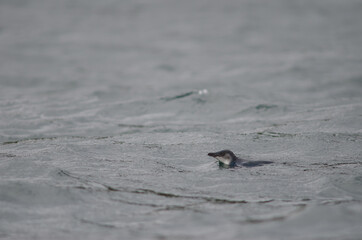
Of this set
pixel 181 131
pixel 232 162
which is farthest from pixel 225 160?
pixel 181 131

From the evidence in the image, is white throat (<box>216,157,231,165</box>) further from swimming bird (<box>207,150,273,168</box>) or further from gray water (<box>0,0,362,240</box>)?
gray water (<box>0,0,362,240</box>)

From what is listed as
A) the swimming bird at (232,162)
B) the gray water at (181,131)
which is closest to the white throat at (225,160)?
the swimming bird at (232,162)

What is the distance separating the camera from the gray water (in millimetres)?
5492

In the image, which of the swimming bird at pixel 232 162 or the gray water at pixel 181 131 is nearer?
the gray water at pixel 181 131

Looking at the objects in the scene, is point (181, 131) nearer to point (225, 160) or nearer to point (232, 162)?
point (225, 160)

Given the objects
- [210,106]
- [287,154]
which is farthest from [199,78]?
[287,154]

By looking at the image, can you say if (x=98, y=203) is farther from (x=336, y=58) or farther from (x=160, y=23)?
(x=160, y=23)

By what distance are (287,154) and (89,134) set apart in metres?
4.08

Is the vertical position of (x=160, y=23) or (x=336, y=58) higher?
(x=160, y=23)

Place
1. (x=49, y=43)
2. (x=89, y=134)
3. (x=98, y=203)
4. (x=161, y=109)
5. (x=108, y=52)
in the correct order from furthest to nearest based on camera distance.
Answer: (x=49, y=43) → (x=108, y=52) → (x=161, y=109) → (x=89, y=134) → (x=98, y=203)

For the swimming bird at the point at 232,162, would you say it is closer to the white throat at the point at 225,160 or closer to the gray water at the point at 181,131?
the white throat at the point at 225,160

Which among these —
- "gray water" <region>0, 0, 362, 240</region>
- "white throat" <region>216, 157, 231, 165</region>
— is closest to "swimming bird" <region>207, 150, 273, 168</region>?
"white throat" <region>216, 157, 231, 165</region>

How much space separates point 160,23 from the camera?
30469 millimetres

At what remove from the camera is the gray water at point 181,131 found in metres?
5.49
